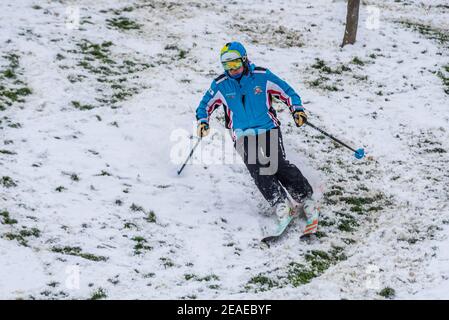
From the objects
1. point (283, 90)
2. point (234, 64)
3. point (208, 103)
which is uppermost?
point (234, 64)

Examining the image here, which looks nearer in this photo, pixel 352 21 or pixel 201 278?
pixel 201 278

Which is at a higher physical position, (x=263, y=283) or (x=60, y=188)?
(x=60, y=188)

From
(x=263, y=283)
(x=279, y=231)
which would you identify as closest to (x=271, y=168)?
(x=279, y=231)

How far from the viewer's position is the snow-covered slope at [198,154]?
740 cm

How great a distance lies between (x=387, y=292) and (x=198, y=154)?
526 cm

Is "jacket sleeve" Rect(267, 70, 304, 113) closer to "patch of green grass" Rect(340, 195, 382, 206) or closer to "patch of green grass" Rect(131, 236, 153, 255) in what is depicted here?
"patch of green grass" Rect(340, 195, 382, 206)

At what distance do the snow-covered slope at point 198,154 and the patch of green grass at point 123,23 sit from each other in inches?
3.1

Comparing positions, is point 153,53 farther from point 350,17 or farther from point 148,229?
point 148,229

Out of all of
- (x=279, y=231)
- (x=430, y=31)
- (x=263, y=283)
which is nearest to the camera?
(x=263, y=283)

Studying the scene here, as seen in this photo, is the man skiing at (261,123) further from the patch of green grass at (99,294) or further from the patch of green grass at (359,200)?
the patch of green grass at (99,294)

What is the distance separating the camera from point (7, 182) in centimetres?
892

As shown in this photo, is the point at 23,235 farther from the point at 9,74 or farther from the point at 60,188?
the point at 9,74

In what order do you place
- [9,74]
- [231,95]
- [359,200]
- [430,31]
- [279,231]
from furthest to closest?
[430,31]
[9,74]
[359,200]
[231,95]
[279,231]

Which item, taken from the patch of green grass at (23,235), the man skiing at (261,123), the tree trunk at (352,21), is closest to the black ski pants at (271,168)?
the man skiing at (261,123)
